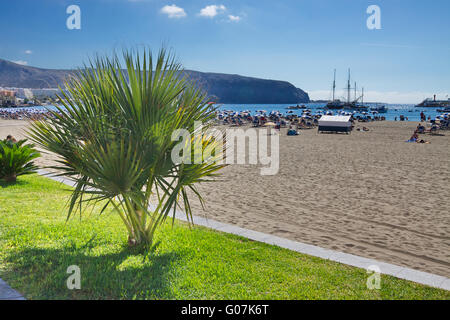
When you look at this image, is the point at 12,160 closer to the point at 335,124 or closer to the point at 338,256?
the point at 338,256

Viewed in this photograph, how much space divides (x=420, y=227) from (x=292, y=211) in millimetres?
2471

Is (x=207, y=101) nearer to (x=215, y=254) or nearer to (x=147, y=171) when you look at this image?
(x=147, y=171)

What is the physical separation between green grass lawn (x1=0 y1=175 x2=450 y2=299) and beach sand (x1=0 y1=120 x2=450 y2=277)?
3.95ft

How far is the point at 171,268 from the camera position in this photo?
432 centimetres

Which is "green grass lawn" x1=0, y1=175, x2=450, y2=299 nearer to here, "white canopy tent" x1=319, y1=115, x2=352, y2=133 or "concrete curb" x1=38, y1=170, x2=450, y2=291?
"concrete curb" x1=38, y1=170, x2=450, y2=291

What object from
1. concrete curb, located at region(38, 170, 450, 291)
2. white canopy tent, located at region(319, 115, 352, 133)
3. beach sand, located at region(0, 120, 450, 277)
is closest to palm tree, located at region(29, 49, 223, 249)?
concrete curb, located at region(38, 170, 450, 291)

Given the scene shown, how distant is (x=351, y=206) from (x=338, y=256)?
12.0ft

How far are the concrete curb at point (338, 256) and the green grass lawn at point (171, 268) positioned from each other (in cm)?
16

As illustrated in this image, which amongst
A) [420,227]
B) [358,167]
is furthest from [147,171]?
[358,167]

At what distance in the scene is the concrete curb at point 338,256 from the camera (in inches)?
163

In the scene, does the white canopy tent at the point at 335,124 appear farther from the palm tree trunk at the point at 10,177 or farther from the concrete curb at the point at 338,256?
the concrete curb at the point at 338,256

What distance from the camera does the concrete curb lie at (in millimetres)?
4137

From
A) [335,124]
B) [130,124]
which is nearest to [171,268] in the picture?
[130,124]

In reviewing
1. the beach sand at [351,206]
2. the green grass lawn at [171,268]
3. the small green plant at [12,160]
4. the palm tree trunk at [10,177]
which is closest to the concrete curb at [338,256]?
the green grass lawn at [171,268]
